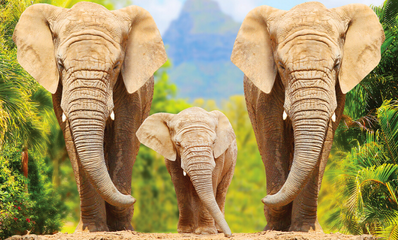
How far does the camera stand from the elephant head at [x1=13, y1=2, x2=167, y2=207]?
6984mm

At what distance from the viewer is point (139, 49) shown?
27.3 feet

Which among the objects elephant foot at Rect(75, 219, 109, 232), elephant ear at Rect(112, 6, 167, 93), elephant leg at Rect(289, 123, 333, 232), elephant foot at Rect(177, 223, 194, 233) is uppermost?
elephant ear at Rect(112, 6, 167, 93)

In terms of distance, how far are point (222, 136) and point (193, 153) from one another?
2.79ft

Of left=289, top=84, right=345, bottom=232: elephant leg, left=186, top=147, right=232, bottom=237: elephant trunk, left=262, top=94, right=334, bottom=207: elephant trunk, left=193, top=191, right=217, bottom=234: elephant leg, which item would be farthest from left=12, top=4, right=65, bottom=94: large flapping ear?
left=289, top=84, right=345, bottom=232: elephant leg

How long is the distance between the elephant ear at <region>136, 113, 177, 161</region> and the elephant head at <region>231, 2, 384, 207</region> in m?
1.57

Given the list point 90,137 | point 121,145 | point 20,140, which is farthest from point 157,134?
point 20,140

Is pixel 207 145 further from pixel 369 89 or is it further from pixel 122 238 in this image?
pixel 369 89

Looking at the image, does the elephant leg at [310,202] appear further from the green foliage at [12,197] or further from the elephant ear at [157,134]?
the green foliage at [12,197]

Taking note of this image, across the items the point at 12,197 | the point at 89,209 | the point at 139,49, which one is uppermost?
the point at 139,49

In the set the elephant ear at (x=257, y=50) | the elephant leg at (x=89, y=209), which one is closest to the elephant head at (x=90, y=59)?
the elephant leg at (x=89, y=209)

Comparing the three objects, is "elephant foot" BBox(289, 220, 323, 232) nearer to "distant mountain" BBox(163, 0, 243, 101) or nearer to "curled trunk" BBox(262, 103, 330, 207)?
"curled trunk" BBox(262, 103, 330, 207)

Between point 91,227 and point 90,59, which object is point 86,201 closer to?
point 91,227

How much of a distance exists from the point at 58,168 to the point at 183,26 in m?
180

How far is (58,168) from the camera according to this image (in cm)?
2242
